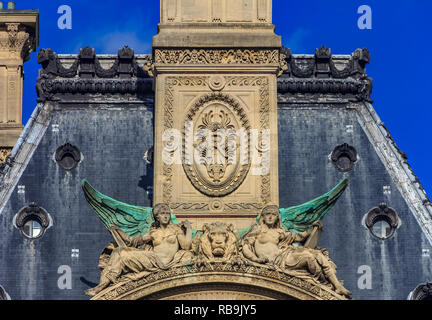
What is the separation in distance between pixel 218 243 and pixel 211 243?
8.8 inches

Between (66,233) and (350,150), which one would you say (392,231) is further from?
(66,233)

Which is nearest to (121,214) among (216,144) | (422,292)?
(216,144)

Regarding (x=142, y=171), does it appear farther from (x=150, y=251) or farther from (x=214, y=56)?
(x=150, y=251)

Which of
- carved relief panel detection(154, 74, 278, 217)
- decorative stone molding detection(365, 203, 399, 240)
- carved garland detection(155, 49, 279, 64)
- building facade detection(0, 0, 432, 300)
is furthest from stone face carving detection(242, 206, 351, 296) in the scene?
decorative stone molding detection(365, 203, 399, 240)

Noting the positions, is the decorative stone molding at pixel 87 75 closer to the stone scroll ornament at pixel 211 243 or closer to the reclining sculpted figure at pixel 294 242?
the stone scroll ornament at pixel 211 243


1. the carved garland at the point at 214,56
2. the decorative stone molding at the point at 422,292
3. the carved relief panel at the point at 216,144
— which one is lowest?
the decorative stone molding at the point at 422,292

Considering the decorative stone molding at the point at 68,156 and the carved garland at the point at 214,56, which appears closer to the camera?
the carved garland at the point at 214,56

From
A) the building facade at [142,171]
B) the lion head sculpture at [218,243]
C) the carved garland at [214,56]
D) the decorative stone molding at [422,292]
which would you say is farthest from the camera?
the building facade at [142,171]

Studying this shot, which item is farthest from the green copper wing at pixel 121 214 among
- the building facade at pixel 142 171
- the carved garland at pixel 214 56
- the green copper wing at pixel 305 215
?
the building facade at pixel 142 171

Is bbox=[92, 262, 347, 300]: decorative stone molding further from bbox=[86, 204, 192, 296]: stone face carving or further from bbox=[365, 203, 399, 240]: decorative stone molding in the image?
bbox=[365, 203, 399, 240]: decorative stone molding

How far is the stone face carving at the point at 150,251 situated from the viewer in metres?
59.2
